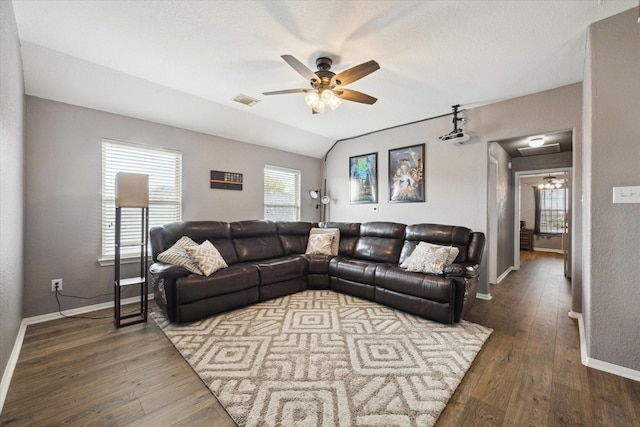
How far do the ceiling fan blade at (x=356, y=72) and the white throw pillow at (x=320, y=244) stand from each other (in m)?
2.45

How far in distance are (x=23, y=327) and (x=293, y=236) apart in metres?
3.22

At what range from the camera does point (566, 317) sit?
292cm

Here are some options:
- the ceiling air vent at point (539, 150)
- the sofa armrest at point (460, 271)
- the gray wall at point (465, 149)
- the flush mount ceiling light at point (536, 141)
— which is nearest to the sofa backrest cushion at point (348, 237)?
the gray wall at point (465, 149)

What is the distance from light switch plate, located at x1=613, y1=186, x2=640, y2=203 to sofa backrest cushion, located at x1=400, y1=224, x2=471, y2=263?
4.65 ft

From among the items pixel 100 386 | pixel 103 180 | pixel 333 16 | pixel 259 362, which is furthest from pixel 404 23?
pixel 103 180

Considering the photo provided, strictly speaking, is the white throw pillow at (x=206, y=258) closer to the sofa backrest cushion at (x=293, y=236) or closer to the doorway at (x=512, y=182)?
the sofa backrest cushion at (x=293, y=236)

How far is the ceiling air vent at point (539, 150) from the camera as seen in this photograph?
15.1 ft

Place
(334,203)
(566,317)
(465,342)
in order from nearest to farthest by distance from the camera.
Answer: (465,342), (566,317), (334,203)

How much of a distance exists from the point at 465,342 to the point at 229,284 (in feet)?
8.01

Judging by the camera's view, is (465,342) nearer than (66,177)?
Yes

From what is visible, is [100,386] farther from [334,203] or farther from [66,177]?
[334,203]

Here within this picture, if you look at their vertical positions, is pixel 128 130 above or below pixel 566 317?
above

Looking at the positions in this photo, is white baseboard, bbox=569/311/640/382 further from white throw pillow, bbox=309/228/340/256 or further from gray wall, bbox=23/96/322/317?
gray wall, bbox=23/96/322/317

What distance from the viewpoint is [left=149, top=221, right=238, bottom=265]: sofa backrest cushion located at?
3.18 meters
